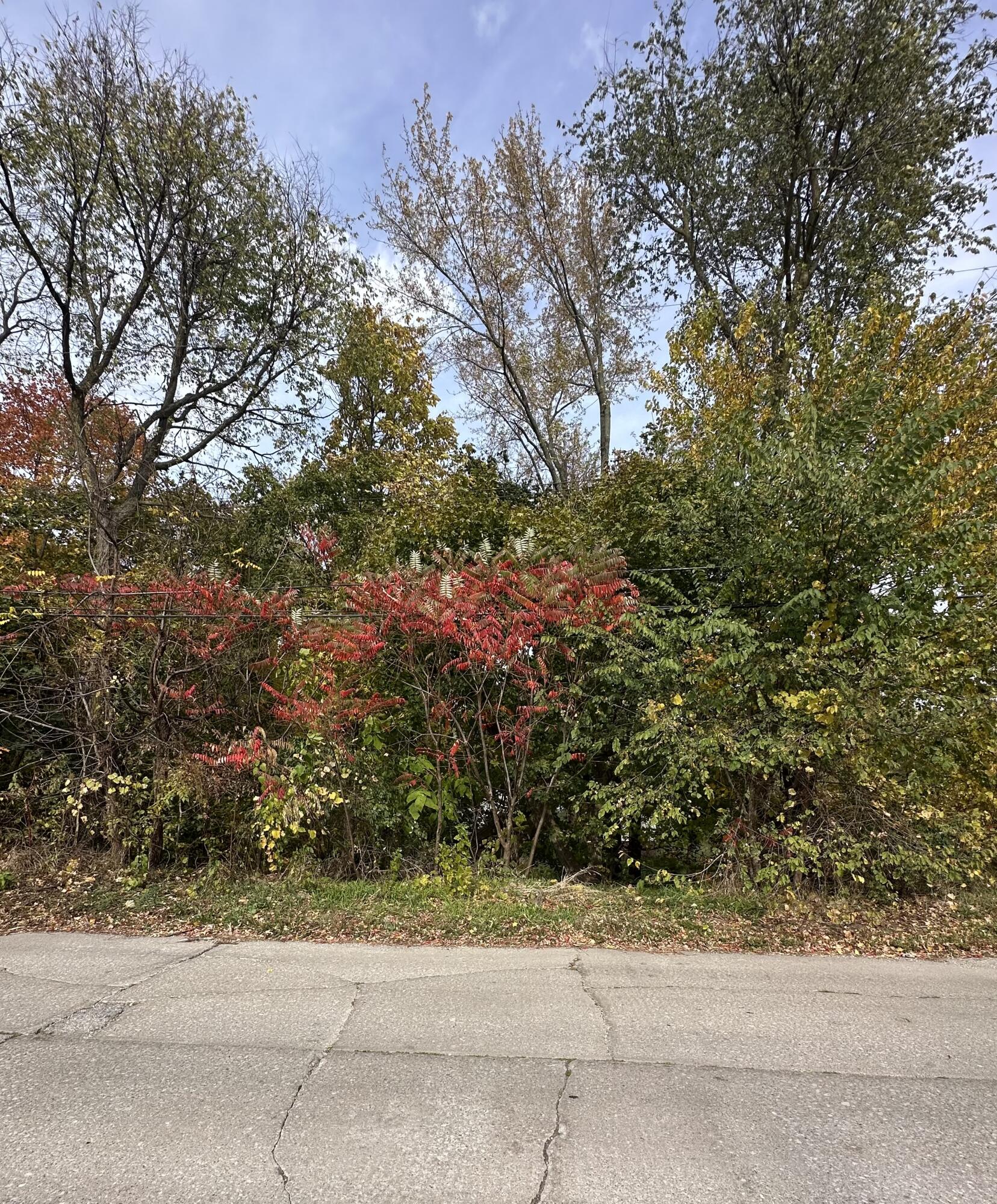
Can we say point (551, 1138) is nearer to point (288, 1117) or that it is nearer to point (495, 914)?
point (288, 1117)

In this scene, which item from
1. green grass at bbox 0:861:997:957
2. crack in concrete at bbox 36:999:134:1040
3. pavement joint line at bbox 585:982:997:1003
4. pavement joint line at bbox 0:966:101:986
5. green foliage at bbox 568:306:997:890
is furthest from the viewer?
green foliage at bbox 568:306:997:890

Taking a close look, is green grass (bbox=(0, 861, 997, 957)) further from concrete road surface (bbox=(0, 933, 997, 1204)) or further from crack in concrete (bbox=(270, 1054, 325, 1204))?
crack in concrete (bbox=(270, 1054, 325, 1204))

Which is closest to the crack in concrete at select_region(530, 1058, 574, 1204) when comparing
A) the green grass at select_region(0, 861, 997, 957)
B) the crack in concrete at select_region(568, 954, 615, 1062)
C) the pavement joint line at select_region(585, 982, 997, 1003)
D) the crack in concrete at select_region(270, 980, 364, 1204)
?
the crack in concrete at select_region(568, 954, 615, 1062)

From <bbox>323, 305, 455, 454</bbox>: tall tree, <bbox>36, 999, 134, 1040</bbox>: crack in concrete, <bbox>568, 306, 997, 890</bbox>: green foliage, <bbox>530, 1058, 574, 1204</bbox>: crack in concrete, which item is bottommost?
<bbox>36, 999, 134, 1040</bbox>: crack in concrete

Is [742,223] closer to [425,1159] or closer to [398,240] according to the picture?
[398,240]

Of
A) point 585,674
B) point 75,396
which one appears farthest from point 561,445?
point 585,674

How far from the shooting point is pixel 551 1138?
2369 millimetres

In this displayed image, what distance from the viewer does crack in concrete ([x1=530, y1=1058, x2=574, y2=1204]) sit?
211 centimetres

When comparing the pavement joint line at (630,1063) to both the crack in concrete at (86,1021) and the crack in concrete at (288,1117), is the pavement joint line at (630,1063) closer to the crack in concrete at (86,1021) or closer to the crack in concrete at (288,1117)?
the crack in concrete at (288,1117)

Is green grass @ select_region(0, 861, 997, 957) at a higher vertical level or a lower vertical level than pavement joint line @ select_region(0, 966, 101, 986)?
higher

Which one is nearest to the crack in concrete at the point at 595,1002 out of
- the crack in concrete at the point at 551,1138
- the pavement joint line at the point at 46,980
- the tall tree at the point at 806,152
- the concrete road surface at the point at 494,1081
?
the concrete road surface at the point at 494,1081

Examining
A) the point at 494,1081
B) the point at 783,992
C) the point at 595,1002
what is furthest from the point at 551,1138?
the point at 783,992

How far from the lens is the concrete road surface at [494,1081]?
2184mm

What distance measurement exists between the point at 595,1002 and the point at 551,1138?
1242mm
